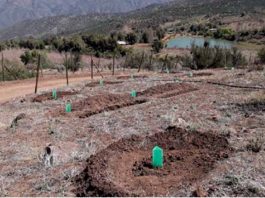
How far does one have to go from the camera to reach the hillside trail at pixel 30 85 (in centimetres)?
2516

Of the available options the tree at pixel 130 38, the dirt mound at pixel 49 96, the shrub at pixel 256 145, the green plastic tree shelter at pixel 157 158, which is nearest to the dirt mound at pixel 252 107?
the shrub at pixel 256 145

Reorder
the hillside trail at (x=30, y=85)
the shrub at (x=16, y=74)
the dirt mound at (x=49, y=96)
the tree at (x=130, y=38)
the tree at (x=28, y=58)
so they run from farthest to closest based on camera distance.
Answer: the tree at (x=130, y=38) → the tree at (x=28, y=58) → the shrub at (x=16, y=74) → the hillside trail at (x=30, y=85) → the dirt mound at (x=49, y=96)

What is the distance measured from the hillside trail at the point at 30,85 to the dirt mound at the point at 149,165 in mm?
14506

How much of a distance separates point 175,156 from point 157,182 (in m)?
1.39

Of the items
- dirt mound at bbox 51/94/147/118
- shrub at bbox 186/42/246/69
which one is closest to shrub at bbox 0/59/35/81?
shrub at bbox 186/42/246/69

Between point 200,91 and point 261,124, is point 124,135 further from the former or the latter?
point 200,91

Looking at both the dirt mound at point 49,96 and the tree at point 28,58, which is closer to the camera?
the dirt mound at point 49,96

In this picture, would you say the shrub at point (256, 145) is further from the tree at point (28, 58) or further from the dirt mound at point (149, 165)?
the tree at point (28, 58)

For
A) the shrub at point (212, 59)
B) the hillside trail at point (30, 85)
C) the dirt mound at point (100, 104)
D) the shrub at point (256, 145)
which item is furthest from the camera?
the shrub at point (212, 59)

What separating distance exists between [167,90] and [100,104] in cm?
319

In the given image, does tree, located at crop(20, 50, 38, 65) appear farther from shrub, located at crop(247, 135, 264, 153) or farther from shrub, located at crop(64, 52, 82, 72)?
shrub, located at crop(247, 135, 264, 153)

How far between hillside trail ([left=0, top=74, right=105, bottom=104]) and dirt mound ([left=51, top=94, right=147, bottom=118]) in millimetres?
8069

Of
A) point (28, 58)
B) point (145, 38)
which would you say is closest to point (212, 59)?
point (28, 58)

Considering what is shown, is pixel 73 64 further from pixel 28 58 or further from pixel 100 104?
pixel 100 104
